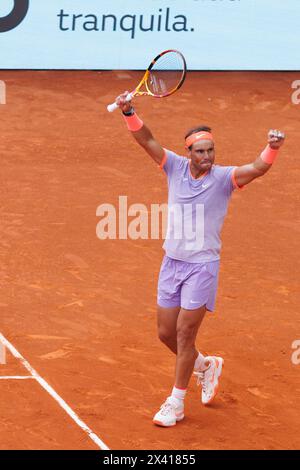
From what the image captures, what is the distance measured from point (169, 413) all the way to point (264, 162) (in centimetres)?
218

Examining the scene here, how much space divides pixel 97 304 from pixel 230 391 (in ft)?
6.97

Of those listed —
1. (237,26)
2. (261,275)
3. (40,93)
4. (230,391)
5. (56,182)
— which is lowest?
(230,391)

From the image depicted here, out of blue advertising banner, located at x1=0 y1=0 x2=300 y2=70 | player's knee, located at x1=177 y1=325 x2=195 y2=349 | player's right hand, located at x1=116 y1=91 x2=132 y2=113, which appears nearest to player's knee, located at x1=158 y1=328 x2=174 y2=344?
player's knee, located at x1=177 y1=325 x2=195 y2=349

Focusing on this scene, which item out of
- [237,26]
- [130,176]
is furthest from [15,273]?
[237,26]

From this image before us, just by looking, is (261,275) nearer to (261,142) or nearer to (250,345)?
(250,345)

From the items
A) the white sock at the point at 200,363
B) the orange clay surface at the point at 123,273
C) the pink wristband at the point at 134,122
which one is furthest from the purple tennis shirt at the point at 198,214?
the orange clay surface at the point at 123,273

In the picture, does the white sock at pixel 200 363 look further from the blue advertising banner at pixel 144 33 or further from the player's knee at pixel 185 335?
the blue advertising banner at pixel 144 33

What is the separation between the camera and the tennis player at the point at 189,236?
354 inches

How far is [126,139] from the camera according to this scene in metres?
17.1

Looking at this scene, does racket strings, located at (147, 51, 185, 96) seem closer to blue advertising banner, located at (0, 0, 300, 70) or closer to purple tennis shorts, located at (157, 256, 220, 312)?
purple tennis shorts, located at (157, 256, 220, 312)

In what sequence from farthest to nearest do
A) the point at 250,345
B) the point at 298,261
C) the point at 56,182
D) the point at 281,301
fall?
the point at 56,182 < the point at 298,261 < the point at 281,301 < the point at 250,345

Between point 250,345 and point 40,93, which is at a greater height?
point 40,93

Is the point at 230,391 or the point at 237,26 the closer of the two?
the point at 230,391

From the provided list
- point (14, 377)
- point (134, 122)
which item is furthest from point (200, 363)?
point (134, 122)
